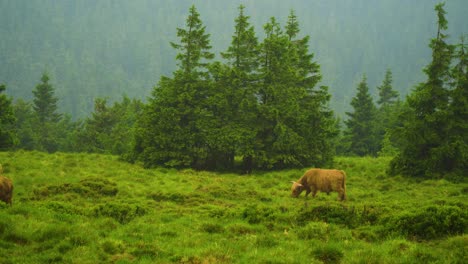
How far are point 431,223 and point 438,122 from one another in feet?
54.6

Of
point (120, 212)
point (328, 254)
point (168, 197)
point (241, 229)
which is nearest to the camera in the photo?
point (328, 254)

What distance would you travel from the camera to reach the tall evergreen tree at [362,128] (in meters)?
57.8

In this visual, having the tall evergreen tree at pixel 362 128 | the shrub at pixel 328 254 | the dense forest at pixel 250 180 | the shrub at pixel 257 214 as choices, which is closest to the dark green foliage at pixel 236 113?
the dense forest at pixel 250 180

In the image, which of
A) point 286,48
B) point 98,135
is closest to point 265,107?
point 286,48

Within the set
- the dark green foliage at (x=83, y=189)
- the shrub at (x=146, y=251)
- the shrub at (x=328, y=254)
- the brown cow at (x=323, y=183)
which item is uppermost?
the brown cow at (x=323, y=183)

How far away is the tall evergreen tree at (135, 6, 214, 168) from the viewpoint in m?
31.8

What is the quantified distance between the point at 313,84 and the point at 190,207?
72.3 ft

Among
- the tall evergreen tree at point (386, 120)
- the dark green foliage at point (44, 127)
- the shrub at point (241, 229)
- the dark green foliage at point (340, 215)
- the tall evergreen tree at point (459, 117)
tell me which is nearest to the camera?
the shrub at point (241, 229)

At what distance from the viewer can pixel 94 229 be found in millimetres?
11805

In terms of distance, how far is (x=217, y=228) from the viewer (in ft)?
42.1

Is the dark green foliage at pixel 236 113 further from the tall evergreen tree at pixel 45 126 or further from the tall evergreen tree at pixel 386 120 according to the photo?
the tall evergreen tree at pixel 45 126

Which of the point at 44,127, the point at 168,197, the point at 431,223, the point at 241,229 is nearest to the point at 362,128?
the point at 168,197

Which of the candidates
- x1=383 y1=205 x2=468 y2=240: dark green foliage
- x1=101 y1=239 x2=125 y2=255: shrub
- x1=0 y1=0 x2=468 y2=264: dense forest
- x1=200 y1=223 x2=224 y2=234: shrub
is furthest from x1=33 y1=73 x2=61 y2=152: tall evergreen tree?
x1=383 y1=205 x2=468 y2=240: dark green foliage

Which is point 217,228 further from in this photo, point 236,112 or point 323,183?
point 236,112
